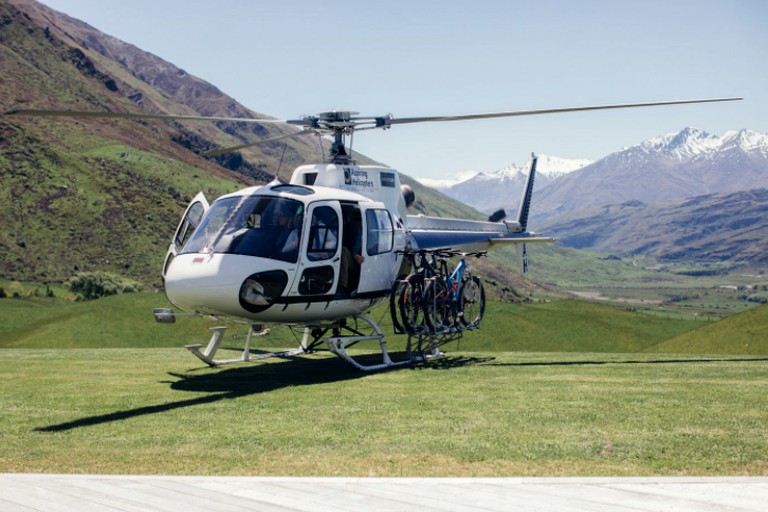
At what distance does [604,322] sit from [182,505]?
31.8m

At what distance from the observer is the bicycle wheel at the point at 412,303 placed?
60.3 ft

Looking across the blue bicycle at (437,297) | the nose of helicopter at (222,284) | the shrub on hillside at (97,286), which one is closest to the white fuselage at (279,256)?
the nose of helicopter at (222,284)

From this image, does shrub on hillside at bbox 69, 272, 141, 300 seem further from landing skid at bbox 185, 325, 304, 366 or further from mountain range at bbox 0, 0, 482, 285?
landing skid at bbox 185, 325, 304, 366

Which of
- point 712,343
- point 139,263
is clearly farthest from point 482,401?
point 139,263

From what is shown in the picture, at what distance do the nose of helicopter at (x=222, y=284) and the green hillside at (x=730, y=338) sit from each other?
16.8 metres

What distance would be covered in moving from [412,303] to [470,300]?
2.66 metres

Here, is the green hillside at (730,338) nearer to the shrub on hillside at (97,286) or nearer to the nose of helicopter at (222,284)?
the nose of helicopter at (222,284)

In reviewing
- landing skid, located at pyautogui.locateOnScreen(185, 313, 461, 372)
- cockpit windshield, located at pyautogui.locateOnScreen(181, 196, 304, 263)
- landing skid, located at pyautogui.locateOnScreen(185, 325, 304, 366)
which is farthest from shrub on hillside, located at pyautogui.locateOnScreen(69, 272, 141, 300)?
cockpit windshield, located at pyautogui.locateOnScreen(181, 196, 304, 263)

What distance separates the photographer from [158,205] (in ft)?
447

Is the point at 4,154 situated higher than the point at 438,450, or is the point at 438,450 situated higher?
the point at 4,154

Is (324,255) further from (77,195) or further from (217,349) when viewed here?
(77,195)

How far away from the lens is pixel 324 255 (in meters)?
16.3

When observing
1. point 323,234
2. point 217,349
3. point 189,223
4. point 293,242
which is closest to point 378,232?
point 323,234

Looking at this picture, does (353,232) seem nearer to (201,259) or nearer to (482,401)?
(201,259)
